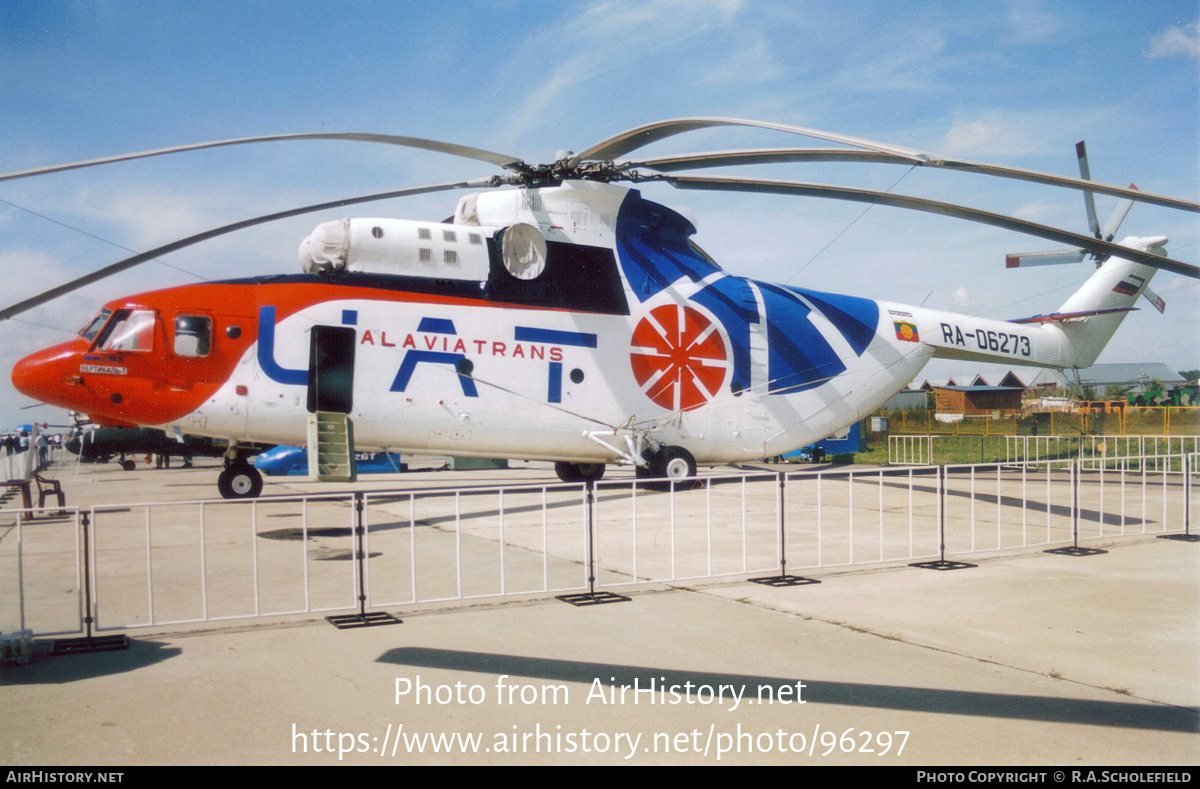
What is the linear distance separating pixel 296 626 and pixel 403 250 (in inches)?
284

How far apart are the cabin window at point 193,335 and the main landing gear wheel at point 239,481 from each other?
2.86 meters

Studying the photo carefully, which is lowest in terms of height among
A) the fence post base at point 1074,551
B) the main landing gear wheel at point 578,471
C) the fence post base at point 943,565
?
the fence post base at point 1074,551

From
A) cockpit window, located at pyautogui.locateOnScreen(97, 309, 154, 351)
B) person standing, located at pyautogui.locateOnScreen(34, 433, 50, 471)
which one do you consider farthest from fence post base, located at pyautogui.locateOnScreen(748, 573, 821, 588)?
person standing, located at pyautogui.locateOnScreen(34, 433, 50, 471)

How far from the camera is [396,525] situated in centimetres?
1218

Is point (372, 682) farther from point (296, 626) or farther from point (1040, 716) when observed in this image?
point (1040, 716)

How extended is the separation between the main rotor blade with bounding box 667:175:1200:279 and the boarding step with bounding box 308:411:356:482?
5965mm

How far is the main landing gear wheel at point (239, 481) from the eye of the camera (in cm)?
1381

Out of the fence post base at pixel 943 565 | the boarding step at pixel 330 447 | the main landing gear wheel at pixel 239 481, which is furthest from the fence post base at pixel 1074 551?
the main landing gear wheel at pixel 239 481

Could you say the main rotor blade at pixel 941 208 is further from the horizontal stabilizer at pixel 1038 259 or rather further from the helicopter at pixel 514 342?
the horizontal stabilizer at pixel 1038 259

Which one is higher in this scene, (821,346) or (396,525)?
(821,346)

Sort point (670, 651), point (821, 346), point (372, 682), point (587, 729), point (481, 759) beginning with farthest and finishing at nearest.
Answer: point (821, 346), point (670, 651), point (372, 682), point (587, 729), point (481, 759)

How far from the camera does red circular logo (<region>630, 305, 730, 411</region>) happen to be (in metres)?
14.1

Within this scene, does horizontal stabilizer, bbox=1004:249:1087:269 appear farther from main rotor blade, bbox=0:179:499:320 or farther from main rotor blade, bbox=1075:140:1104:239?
main rotor blade, bbox=0:179:499:320

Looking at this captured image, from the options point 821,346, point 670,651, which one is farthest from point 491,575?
point 821,346
